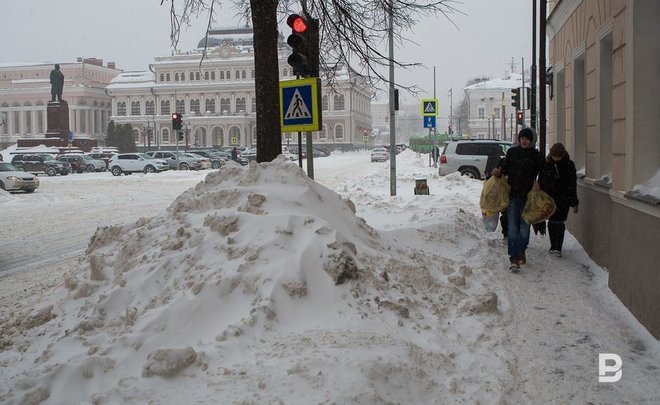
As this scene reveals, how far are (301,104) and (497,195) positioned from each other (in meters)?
3.02

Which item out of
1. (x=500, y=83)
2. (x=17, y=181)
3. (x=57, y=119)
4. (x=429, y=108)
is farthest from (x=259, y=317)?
(x=500, y=83)

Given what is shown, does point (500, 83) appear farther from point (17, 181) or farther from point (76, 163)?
point (17, 181)

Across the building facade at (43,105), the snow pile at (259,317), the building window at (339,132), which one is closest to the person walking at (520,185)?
the snow pile at (259,317)

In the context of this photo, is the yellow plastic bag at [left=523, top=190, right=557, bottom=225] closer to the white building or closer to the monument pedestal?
the monument pedestal

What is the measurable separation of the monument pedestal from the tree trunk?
58.8m

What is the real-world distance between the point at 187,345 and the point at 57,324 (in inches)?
62.9

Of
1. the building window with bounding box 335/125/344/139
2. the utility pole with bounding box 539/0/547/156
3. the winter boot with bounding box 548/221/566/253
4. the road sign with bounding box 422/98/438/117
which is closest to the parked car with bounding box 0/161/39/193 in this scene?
the road sign with bounding box 422/98/438/117

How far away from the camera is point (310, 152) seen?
9.91m

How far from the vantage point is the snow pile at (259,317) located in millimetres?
3879

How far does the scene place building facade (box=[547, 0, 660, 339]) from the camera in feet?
18.5

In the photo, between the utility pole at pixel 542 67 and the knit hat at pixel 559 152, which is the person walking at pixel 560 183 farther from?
the utility pole at pixel 542 67

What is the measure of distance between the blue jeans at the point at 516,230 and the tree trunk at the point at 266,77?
3.29m

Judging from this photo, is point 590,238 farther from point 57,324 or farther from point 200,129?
point 200,129

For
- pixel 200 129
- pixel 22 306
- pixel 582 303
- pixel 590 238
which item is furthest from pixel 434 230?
pixel 200 129
